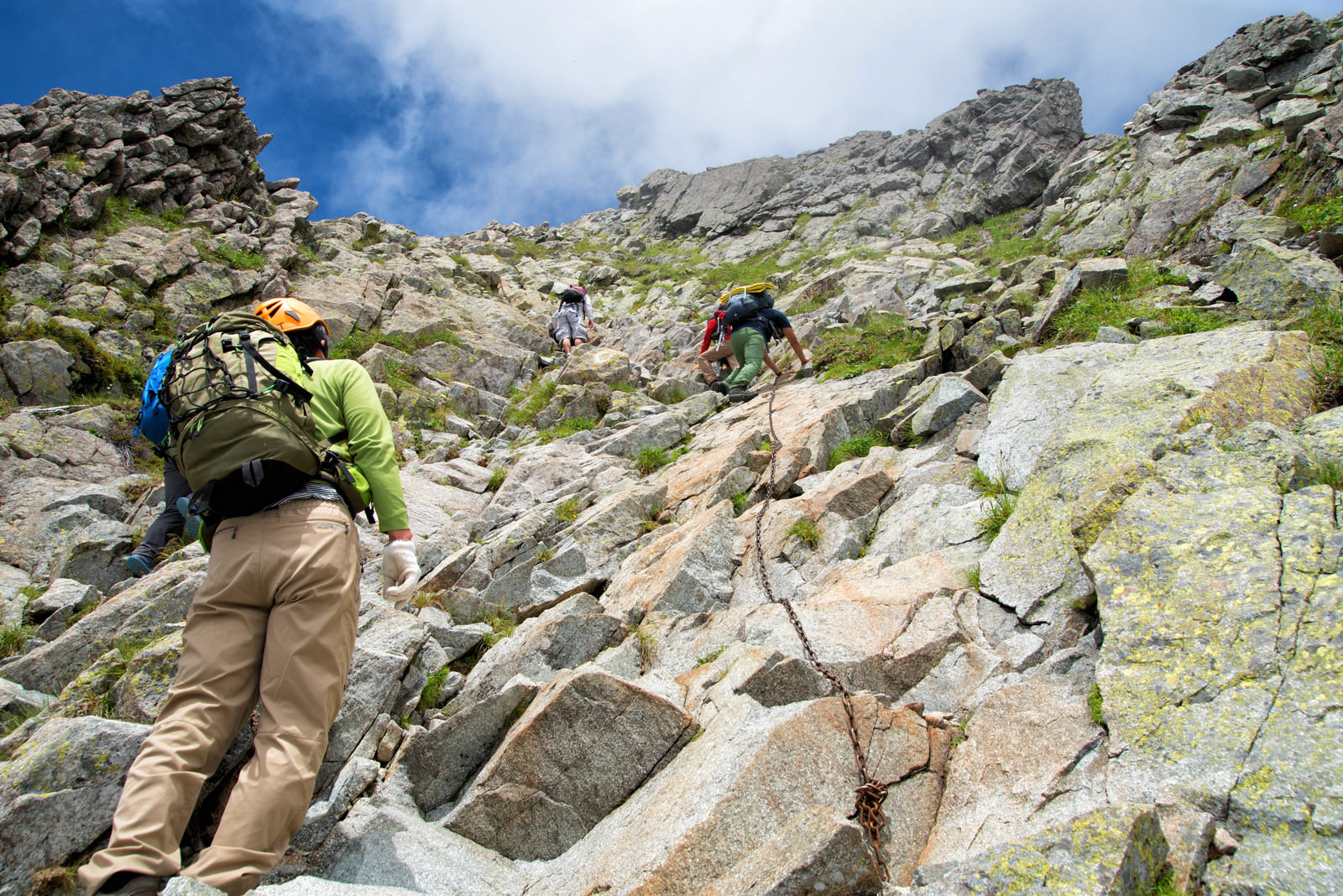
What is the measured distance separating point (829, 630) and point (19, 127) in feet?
108

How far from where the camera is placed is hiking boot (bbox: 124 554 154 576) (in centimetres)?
1006

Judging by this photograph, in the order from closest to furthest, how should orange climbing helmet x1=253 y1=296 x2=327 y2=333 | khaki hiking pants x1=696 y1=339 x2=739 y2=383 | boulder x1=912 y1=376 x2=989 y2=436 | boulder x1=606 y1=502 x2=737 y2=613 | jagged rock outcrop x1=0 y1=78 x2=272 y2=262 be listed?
orange climbing helmet x1=253 y1=296 x2=327 y2=333 → boulder x1=606 y1=502 x2=737 y2=613 → boulder x1=912 y1=376 x2=989 y2=436 → khaki hiking pants x1=696 y1=339 x2=739 y2=383 → jagged rock outcrop x1=0 y1=78 x2=272 y2=262

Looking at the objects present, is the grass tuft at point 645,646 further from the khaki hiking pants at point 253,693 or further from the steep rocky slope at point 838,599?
the khaki hiking pants at point 253,693

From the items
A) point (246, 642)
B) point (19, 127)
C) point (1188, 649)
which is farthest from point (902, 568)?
point (19, 127)

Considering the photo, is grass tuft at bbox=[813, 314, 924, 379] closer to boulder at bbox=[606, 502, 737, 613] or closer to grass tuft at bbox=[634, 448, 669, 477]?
grass tuft at bbox=[634, 448, 669, 477]

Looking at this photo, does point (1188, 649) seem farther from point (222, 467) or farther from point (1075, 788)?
point (222, 467)

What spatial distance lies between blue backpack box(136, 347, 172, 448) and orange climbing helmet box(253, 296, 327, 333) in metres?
0.88

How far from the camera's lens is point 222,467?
424 cm

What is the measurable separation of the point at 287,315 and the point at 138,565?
7026mm

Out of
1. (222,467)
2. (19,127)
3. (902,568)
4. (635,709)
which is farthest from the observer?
(19,127)

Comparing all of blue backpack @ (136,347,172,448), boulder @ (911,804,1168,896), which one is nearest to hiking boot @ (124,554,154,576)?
blue backpack @ (136,347,172,448)

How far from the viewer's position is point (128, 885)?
323cm

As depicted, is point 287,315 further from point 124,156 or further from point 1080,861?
point 124,156

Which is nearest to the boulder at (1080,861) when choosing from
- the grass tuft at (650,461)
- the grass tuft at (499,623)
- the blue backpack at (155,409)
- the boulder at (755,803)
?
the boulder at (755,803)
